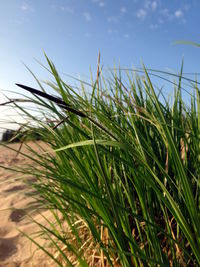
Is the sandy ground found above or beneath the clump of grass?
beneath

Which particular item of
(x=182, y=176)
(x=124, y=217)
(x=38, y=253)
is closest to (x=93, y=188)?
(x=124, y=217)

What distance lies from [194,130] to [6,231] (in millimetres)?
1327

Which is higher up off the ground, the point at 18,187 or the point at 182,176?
the point at 182,176

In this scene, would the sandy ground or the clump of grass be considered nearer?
the clump of grass

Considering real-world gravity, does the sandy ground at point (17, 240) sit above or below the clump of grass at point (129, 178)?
below

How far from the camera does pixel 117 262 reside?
88 cm

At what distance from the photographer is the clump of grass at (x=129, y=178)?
20.1 inches

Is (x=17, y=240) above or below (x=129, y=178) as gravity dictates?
below

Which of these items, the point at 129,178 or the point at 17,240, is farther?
the point at 17,240

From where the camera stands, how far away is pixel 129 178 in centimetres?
79

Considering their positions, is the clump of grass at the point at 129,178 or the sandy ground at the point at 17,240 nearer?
the clump of grass at the point at 129,178

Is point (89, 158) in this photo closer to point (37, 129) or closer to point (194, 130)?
point (37, 129)

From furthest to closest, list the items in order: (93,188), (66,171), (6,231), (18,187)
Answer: (18,187) < (6,231) < (66,171) < (93,188)

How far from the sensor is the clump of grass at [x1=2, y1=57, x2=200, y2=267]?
51 cm
